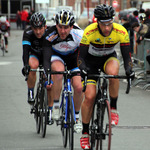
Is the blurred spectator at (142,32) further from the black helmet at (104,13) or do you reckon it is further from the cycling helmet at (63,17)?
the black helmet at (104,13)

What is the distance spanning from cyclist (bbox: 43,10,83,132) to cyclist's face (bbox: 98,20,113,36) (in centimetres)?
108

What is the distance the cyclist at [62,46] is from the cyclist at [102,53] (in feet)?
2.61

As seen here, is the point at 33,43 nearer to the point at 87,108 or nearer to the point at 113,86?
the point at 87,108

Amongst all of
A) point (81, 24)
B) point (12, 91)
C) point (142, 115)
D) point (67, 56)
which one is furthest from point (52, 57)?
point (81, 24)

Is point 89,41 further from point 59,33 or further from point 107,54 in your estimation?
point 59,33

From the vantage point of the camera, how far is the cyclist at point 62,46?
717 cm

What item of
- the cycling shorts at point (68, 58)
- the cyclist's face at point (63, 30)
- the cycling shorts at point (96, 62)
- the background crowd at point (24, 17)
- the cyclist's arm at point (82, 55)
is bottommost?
the background crowd at point (24, 17)

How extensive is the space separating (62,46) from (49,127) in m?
1.73

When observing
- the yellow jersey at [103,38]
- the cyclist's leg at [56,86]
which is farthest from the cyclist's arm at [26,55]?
the yellow jersey at [103,38]

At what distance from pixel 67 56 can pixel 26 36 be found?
110 cm

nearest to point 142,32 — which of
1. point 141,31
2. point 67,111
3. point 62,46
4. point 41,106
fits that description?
point 141,31

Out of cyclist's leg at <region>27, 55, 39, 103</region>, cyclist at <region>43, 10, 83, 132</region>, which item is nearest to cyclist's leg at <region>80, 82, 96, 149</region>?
cyclist at <region>43, 10, 83, 132</region>

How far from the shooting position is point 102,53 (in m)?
6.45

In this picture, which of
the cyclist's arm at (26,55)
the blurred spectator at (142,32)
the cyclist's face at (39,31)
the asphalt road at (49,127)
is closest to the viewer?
the asphalt road at (49,127)
